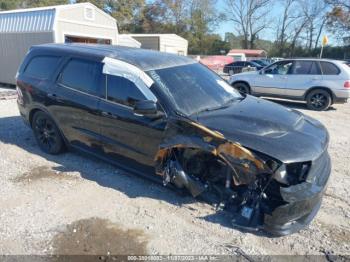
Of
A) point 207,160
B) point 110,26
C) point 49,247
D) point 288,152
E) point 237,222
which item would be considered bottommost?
point 49,247

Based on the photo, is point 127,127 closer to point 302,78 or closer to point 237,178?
point 237,178

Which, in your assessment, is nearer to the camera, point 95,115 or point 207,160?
point 207,160

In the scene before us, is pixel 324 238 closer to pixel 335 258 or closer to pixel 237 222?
pixel 335 258

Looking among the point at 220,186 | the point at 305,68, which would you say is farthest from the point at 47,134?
the point at 305,68

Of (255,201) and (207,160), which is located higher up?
(207,160)

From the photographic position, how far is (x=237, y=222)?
10.2ft

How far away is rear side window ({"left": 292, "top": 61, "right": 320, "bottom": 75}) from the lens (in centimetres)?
978

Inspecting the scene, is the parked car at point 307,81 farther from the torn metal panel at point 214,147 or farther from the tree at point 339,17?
the tree at point 339,17

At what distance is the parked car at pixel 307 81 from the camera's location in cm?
940

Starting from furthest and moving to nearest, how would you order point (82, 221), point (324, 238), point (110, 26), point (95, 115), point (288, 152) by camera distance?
point (110, 26) < point (95, 115) < point (82, 221) < point (324, 238) < point (288, 152)

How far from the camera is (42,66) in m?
4.96

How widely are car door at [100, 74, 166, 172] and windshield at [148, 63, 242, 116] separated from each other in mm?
262

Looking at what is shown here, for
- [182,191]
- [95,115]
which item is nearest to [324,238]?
[182,191]

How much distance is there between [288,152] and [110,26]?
14937mm
